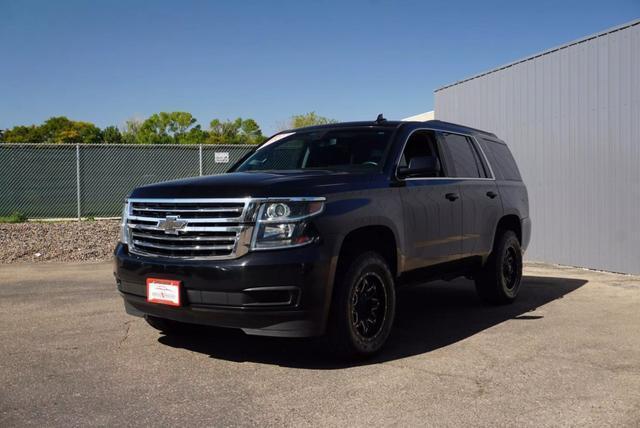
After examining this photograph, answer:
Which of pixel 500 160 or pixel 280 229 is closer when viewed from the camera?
pixel 280 229

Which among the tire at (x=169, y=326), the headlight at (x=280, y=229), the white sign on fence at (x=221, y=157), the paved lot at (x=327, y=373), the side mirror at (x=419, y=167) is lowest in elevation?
the paved lot at (x=327, y=373)

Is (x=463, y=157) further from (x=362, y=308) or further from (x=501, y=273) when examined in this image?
(x=362, y=308)

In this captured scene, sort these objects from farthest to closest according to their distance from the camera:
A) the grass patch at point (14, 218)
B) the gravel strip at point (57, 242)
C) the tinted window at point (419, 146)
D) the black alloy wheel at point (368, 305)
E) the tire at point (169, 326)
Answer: the grass patch at point (14, 218)
the gravel strip at point (57, 242)
the tinted window at point (419, 146)
the tire at point (169, 326)
the black alloy wheel at point (368, 305)

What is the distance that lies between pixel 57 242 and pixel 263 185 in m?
8.87

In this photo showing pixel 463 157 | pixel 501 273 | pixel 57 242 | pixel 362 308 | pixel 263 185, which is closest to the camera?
pixel 263 185

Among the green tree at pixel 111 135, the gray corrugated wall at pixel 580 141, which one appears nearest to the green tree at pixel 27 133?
the green tree at pixel 111 135

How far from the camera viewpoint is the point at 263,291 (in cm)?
436

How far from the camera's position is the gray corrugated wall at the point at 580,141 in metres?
9.79

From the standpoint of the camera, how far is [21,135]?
8331 centimetres

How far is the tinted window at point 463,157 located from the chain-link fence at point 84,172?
34.5 feet

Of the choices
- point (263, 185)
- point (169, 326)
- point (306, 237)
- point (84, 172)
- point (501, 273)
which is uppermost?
point (84, 172)

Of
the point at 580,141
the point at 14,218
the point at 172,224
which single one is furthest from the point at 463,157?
the point at 14,218

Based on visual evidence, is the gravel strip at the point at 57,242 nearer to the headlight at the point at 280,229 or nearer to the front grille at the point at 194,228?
the front grille at the point at 194,228

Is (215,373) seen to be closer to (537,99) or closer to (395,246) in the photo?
(395,246)
